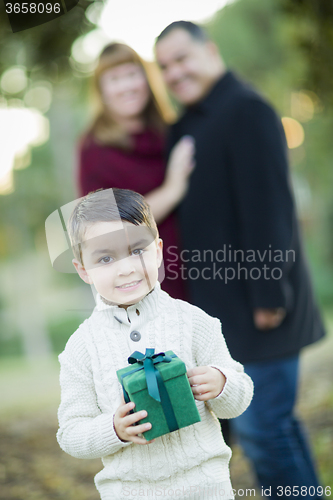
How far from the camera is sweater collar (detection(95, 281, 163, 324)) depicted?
0.62 m

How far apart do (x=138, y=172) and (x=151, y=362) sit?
422mm

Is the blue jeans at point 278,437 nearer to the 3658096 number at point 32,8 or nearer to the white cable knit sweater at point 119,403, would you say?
the white cable knit sweater at point 119,403

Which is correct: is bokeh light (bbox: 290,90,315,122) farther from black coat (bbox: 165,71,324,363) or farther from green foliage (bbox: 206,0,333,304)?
black coat (bbox: 165,71,324,363)

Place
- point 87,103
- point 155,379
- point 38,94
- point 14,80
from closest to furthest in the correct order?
point 155,379 → point 14,80 → point 38,94 → point 87,103

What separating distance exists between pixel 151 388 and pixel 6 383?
6.38ft

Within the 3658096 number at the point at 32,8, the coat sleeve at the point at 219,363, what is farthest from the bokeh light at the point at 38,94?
the coat sleeve at the point at 219,363

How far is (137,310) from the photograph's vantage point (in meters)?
0.62

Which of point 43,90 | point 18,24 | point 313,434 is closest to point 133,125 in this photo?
point 18,24

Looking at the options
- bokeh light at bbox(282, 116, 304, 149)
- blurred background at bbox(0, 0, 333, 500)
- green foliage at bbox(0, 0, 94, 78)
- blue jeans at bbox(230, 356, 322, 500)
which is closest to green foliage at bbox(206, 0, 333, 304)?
blurred background at bbox(0, 0, 333, 500)

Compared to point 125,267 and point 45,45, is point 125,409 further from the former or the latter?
point 45,45

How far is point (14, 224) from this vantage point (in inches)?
233

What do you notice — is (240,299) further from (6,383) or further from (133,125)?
(6,383)

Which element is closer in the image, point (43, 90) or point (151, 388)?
point (151, 388)

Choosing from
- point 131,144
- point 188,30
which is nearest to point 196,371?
point 131,144
